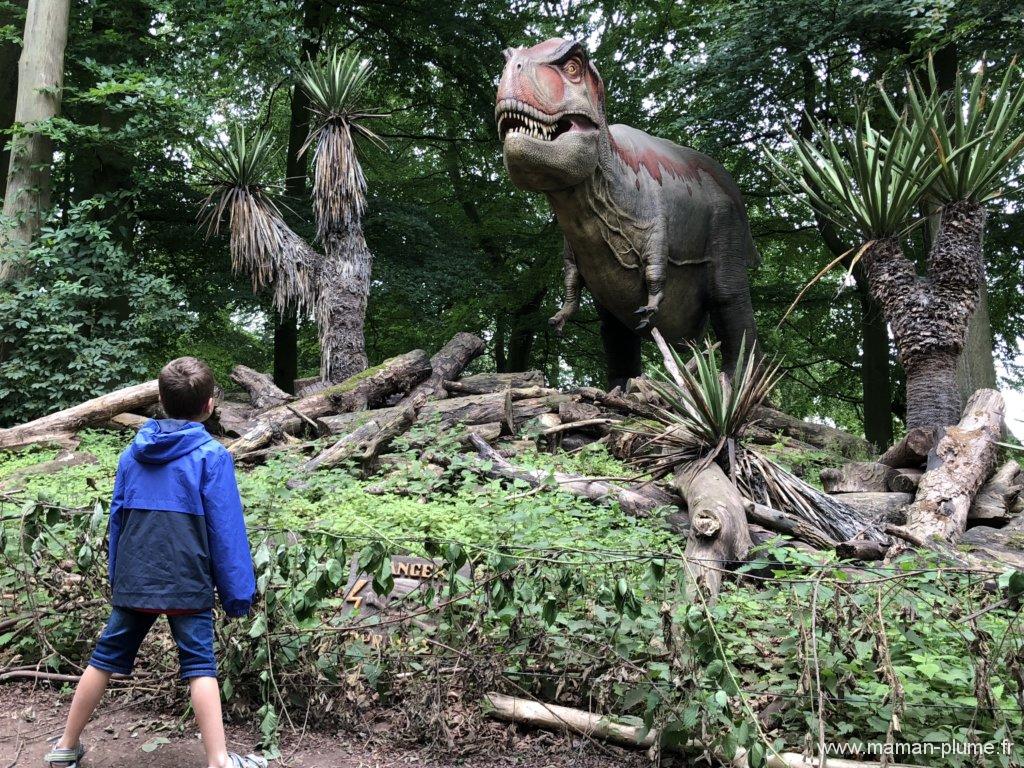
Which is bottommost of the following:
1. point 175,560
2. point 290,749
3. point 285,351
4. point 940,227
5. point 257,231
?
point 290,749

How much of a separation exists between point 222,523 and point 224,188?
7.73 metres

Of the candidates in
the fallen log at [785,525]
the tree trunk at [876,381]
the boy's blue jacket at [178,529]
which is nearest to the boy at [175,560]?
the boy's blue jacket at [178,529]

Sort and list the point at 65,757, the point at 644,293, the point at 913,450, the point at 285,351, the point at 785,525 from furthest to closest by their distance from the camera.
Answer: the point at 285,351 < the point at 644,293 < the point at 913,450 < the point at 785,525 < the point at 65,757

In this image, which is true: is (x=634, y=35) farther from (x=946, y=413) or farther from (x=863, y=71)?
(x=946, y=413)

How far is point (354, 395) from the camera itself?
7.91 metres

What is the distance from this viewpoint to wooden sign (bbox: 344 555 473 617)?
11.1 ft

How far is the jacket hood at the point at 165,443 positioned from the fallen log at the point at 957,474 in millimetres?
3832

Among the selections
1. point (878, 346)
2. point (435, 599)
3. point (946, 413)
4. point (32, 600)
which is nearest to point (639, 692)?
point (435, 599)

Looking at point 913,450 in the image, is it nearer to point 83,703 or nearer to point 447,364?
point 447,364

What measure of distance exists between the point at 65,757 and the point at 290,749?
0.71 metres

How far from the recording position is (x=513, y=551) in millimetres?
3359

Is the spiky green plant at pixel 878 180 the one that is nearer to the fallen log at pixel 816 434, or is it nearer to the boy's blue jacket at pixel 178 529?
the fallen log at pixel 816 434

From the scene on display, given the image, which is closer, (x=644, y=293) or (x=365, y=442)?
(x=365, y=442)

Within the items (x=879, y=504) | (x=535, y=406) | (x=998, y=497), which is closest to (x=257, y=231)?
(x=535, y=406)
